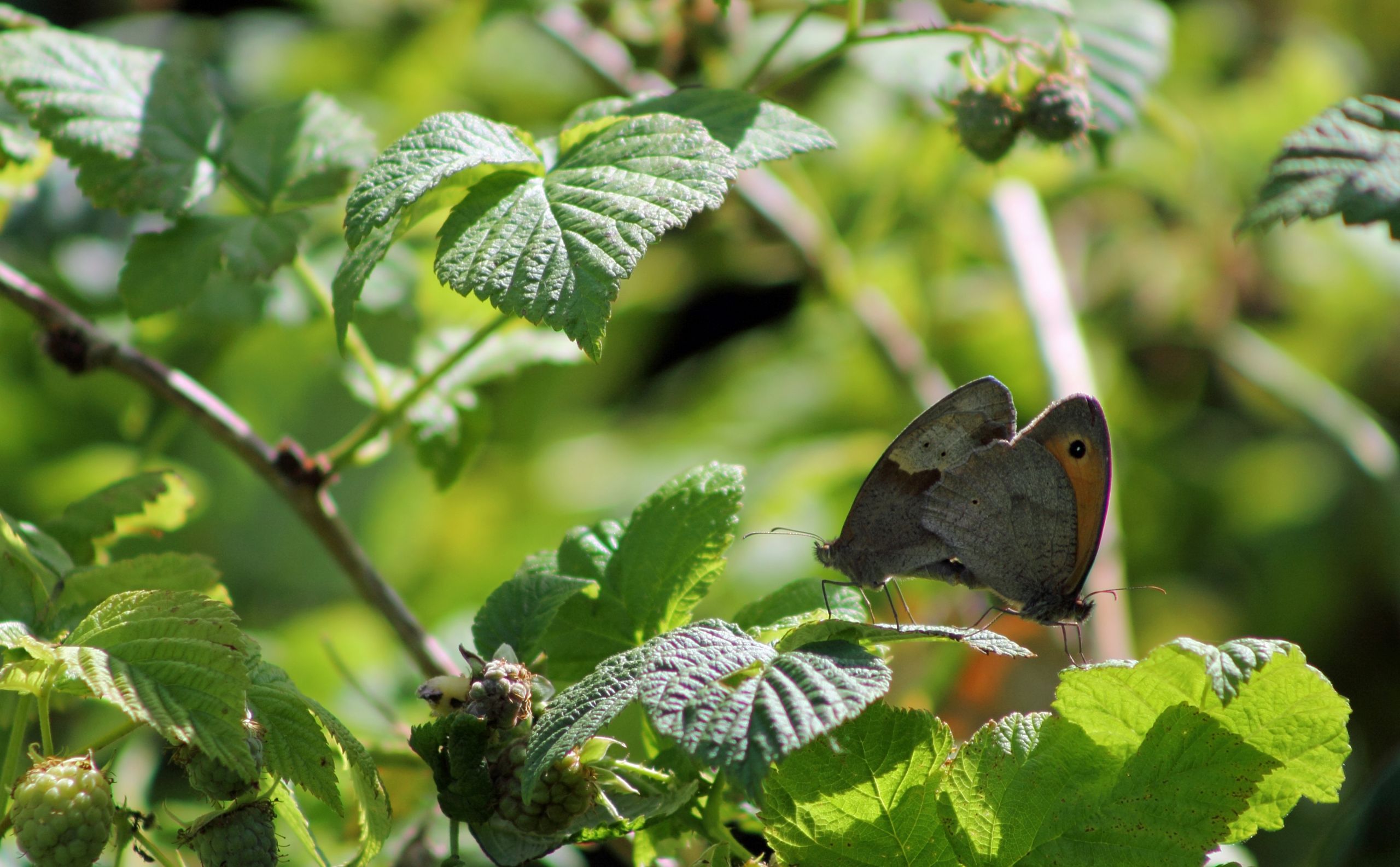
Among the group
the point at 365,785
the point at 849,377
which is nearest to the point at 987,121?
the point at 365,785

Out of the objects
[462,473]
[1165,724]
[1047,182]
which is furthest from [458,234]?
[1047,182]

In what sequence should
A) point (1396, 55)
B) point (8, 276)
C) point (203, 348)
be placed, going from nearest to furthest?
1. point (8, 276)
2. point (203, 348)
3. point (1396, 55)

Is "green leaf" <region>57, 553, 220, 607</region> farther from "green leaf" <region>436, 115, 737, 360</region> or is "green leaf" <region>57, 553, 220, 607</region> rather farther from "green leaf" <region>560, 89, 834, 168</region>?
"green leaf" <region>560, 89, 834, 168</region>

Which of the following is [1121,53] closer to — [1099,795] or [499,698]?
[1099,795]

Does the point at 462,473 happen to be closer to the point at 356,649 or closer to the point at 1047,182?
the point at 356,649

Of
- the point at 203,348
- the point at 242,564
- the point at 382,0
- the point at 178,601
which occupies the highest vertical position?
the point at 382,0

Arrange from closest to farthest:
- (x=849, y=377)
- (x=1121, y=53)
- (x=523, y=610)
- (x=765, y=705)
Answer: (x=765, y=705), (x=523, y=610), (x=1121, y=53), (x=849, y=377)

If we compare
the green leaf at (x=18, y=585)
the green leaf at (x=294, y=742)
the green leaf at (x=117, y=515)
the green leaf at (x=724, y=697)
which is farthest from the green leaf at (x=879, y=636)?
the green leaf at (x=117, y=515)
